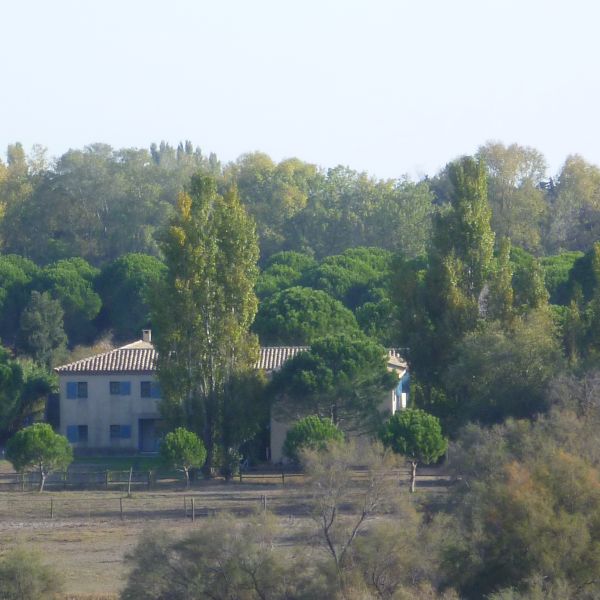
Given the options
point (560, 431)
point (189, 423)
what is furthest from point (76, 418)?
point (560, 431)

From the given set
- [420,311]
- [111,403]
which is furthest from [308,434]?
[111,403]

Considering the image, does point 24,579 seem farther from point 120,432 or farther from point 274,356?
point 120,432

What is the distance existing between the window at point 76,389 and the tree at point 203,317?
7.73 meters

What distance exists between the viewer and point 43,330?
66000 mm

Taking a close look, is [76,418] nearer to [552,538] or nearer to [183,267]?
[183,267]

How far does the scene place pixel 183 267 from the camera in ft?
148

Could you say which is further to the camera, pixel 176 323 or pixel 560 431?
pixel 176 323

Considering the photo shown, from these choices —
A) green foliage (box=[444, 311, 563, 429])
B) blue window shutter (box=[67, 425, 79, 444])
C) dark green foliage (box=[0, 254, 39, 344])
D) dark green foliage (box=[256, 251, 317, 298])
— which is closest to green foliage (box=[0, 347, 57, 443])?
blue window shutter (box=[67, 425, 79, 444])

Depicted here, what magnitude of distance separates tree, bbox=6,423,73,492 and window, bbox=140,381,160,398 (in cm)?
977

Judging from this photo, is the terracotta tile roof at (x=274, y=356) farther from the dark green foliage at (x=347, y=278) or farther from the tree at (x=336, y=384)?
the dark green foliage at (x=347, y=278)

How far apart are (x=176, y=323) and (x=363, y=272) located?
27124 millimetres

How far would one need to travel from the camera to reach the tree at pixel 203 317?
44688 millimetres

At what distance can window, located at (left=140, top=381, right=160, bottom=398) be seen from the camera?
51.5 meters

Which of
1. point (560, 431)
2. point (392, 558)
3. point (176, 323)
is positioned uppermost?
point (176, 323)
